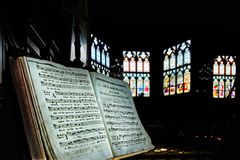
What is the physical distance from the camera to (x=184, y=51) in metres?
12.5

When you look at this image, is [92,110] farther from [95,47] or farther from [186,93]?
[186,93]

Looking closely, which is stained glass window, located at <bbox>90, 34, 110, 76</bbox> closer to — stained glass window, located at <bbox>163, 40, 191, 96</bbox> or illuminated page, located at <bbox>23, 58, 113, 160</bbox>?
stained glass window, located at <bbox>163, 40, 191, 96</bbox>

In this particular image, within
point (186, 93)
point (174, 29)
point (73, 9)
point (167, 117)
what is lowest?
point (167, 117)

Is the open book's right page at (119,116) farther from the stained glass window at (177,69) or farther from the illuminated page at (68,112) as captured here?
the stained glass window at (177,69)

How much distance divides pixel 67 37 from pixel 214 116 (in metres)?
10.1

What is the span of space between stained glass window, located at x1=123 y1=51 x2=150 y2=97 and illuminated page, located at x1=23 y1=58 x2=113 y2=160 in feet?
39.2

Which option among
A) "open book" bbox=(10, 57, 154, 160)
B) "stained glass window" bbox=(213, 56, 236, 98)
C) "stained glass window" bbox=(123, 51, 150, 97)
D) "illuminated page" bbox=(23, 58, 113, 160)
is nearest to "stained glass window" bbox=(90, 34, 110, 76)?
"stained glass window" bbox=(123, 51, 150, 97)

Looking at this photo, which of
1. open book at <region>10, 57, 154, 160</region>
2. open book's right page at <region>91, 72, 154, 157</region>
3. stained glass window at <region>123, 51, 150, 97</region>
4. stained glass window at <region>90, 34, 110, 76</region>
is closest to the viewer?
open book at <region>10, 57, 154, 160</region>

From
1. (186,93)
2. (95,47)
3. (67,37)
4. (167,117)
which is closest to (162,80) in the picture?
(186,93)

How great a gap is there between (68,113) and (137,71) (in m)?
12.3

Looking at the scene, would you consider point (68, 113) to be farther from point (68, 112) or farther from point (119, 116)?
point (119, 116)

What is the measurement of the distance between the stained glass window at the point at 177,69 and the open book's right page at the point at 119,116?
11096 millimetres

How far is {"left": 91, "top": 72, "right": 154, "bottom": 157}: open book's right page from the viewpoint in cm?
114

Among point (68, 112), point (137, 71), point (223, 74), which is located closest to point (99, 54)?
point (137, 71)
